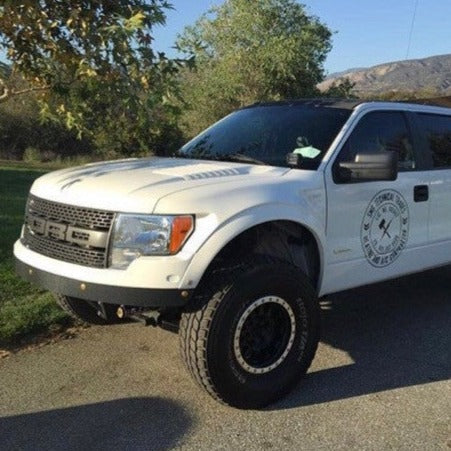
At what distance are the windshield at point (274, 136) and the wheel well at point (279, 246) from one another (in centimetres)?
49

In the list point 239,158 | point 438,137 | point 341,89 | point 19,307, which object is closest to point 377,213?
point 239,158

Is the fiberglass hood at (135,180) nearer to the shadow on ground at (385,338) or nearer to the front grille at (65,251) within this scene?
the front grille at (65,251)

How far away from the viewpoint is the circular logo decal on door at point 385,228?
475 cm

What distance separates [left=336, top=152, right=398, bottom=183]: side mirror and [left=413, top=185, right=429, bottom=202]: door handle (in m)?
0.58

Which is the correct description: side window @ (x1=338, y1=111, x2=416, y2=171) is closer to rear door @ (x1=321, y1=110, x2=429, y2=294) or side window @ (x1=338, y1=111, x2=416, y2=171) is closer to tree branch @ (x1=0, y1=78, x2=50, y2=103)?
rear door @ (x1=321, y1=110, x2=429, y2=294)

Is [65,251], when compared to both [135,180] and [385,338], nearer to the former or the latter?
[135,180]

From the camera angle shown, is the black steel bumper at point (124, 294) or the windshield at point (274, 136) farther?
the windshield at point (274, 136)

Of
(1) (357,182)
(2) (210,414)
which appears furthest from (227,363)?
(1) (357,182)

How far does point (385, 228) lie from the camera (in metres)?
4.89

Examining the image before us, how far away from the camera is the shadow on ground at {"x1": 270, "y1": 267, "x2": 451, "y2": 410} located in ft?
14.3

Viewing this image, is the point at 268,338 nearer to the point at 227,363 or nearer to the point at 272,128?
the point at 227,363

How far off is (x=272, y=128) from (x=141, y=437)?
2497 millimetres

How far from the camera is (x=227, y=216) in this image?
12.5 ft

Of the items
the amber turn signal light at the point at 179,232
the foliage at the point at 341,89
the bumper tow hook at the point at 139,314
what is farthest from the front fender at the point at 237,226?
the foliage at the point at 341,89
